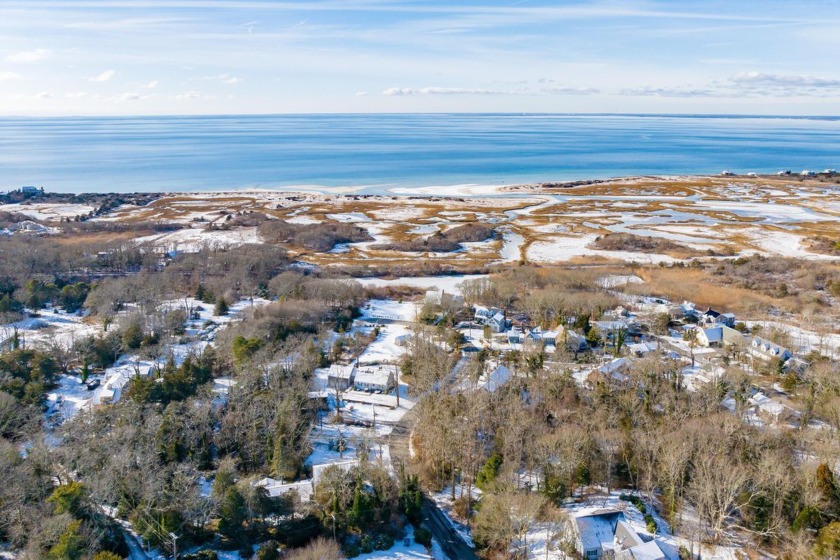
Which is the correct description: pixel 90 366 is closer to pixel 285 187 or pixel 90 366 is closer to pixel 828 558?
pixel 828 558

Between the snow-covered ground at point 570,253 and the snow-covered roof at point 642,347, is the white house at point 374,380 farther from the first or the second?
the snow-covered ground at point 570,253

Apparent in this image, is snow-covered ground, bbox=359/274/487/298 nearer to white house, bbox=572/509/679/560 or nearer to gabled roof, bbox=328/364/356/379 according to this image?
gabled roof, bbox=328/364/356/379

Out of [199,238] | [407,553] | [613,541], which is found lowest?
[407,553]

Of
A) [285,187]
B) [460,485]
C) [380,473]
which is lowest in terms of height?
[460,485]

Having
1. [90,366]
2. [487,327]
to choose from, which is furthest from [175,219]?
[487,327]

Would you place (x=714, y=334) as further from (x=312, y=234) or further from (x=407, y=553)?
(x=312, y=234)

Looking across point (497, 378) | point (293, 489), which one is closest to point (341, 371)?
point (497, 378)
